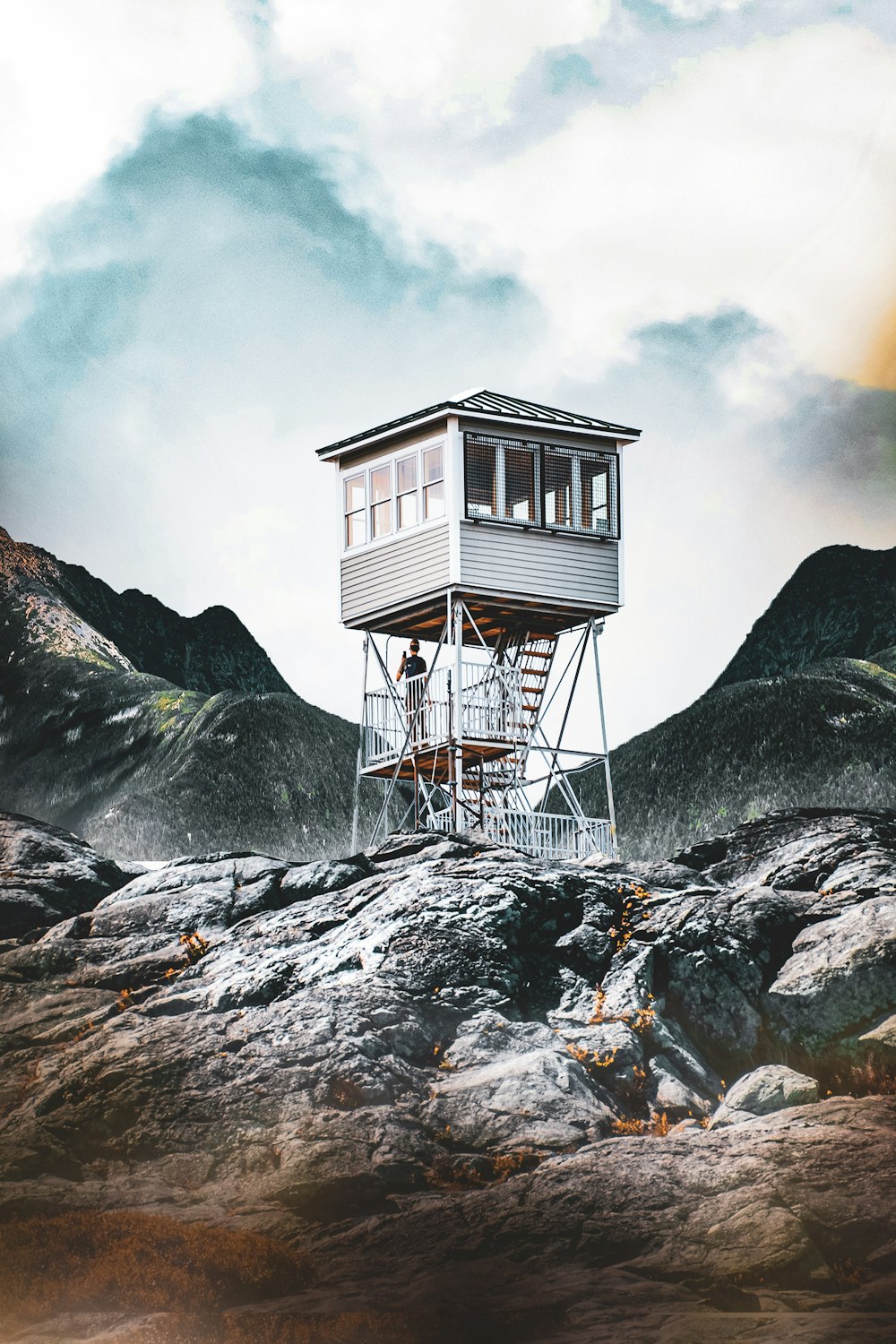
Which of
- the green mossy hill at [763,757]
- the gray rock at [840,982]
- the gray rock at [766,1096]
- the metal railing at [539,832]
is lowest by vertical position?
the gray rock at [766,1096]

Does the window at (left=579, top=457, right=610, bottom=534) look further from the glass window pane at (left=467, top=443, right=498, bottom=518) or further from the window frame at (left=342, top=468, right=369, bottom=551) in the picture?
the window frame at (left=342, top=468, right=369, bottom=551)

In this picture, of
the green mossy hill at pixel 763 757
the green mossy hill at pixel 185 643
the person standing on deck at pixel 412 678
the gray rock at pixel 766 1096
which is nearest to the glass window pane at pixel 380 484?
the person standing on deck at pixel 412 678

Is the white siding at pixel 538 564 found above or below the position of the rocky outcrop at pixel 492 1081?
above

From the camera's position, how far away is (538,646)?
93.3 ft

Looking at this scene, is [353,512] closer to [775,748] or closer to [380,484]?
[380,484]

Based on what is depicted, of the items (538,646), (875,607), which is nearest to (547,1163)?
(538,646)

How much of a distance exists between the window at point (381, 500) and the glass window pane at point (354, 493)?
1.06 feet

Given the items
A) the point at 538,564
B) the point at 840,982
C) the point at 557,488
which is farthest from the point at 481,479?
the point at 840,982

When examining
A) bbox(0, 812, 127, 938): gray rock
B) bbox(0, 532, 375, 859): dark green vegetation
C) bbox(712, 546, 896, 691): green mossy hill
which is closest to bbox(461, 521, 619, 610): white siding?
bbox(0, 812, 127, 938): gray rock

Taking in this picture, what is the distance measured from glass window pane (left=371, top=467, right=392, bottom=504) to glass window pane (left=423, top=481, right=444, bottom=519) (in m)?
0.73

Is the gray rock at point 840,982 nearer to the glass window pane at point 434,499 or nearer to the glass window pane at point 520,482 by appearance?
the glass window pane at point 520,482

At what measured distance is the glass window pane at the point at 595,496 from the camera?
89.5 ft

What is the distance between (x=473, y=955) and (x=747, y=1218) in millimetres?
5110

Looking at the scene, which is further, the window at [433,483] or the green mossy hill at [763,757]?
the green mossy hill at [763,757]
